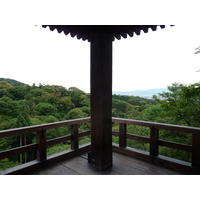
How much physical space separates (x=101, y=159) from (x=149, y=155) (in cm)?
87

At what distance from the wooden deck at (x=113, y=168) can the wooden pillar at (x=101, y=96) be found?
0.14m

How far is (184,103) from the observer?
6148mm

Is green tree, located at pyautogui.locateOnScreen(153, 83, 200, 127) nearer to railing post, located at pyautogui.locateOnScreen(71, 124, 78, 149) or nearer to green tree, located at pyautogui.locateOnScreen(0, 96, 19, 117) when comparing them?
railing post, located at pyautogui.locateOnScreen(71, 124, 78, 149)

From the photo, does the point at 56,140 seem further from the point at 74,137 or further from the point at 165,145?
the point at 165,145

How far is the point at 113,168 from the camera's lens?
7.30ft

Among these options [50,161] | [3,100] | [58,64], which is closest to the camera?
[50,161]

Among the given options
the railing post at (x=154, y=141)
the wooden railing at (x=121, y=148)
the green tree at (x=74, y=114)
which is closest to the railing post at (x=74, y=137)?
the wooden railing at (x=121, y=148)

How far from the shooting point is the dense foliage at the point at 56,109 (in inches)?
286

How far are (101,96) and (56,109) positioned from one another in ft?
45.2

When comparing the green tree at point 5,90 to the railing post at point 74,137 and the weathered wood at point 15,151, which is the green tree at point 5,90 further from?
the weathered wood at point 15,151

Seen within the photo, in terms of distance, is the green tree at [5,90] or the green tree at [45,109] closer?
the green tree at [5,90]

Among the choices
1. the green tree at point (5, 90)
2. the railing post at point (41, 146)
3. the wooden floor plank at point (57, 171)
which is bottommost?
the wooden floor plank at point (57, 171)

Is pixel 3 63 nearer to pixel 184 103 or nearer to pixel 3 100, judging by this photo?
pixel 3 100

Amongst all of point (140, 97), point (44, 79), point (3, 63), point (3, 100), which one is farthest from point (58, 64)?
point (140, 97)
